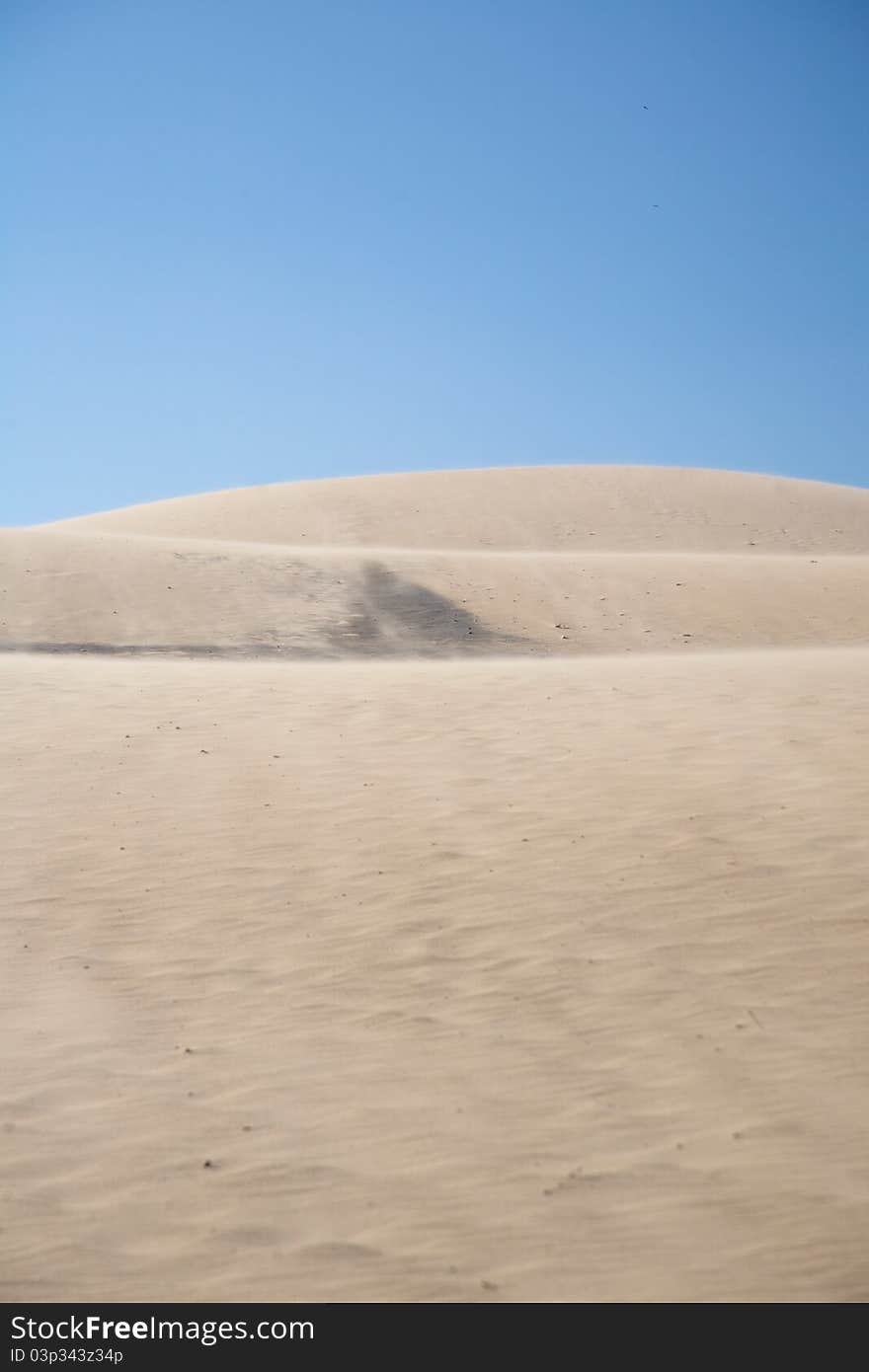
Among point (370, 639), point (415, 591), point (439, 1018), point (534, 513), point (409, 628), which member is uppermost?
point (534, 513)

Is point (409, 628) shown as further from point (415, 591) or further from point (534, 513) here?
point (534, 513)

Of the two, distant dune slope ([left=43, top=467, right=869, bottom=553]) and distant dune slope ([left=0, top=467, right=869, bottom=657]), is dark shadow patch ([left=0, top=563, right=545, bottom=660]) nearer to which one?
distant dune slope ([left=0, top=467, right=869, bottom=657])

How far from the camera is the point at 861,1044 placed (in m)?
4.80

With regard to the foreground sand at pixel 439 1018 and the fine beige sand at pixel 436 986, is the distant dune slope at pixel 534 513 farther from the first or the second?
the foreground sand at pixel 439 1018

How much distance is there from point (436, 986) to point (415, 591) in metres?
17.8

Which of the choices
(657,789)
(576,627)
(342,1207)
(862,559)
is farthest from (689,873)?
(862,559)

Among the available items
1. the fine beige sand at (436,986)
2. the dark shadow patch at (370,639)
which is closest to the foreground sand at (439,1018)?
the fine beige sand at (436,986)

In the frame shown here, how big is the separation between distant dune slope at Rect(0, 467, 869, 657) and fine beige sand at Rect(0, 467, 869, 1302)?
629 cm

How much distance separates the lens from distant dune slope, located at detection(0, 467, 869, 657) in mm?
20219

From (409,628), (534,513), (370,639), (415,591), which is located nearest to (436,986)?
(370,639)

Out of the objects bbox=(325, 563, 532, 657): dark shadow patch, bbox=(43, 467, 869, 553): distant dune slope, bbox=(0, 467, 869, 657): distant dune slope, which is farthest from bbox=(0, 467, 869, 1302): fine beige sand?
bbox=(43, 467, 869, 553): distant dune slope

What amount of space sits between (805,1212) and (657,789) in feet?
15.4

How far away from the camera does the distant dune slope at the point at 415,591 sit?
66.3 ft

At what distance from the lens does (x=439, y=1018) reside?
527 centimetres
